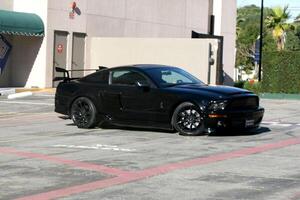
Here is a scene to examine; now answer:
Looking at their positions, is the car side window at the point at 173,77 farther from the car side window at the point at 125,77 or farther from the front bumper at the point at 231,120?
the front bumper at the point at 231,120

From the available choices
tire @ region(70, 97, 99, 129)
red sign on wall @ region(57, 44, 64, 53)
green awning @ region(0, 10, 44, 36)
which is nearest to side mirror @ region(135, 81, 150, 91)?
tire @ region(70, 97, 99, 129)

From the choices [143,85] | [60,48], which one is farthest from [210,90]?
[60,48]

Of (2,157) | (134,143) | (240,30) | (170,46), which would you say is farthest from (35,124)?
(240,30)

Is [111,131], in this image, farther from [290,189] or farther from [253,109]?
[290,189]

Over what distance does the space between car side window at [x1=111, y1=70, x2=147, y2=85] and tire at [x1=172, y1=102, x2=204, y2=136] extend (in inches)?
48.9

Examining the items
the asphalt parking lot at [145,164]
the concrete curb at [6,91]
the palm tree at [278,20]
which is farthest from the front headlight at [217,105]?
the palm tree at [278,20]

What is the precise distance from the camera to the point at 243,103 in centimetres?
1337

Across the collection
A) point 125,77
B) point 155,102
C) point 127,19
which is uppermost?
point 127,19

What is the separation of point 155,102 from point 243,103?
1799mm

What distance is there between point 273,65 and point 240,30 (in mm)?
60187

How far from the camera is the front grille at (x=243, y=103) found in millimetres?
13102

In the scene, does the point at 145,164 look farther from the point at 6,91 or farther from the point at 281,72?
the point at 281,72

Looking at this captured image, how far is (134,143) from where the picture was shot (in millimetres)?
12156

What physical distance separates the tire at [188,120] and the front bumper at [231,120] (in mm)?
209
